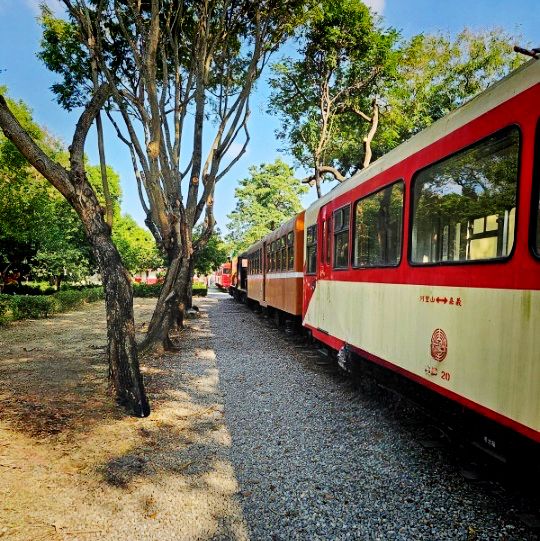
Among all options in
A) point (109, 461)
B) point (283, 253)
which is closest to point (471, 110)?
point (109, 461)

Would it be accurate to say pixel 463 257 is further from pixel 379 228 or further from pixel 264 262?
pixel 264 262

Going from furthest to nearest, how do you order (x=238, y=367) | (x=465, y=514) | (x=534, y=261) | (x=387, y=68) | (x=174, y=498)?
(x=387, y=68), (x=238, y=367), (x=174, y=498), (x=465, y=514), (x=534, y=261)

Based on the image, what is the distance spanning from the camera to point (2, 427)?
5.01 meters

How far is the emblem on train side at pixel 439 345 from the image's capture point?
3.58 meters

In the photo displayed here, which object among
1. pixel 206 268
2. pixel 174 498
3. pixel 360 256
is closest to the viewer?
pixel 174 498

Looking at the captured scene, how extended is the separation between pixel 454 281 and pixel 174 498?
2.61 metres

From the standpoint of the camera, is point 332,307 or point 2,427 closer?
point 2,427

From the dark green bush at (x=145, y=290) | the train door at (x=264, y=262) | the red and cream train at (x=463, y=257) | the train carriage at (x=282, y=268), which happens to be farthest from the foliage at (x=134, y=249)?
the red and cream train at (x=463, y=257)

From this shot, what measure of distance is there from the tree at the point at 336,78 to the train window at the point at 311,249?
6515 mm

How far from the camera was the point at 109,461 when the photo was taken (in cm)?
421

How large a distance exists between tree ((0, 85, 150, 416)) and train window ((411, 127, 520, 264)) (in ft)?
11.8

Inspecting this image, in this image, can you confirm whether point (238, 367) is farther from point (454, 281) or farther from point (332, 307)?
point (454, 281)

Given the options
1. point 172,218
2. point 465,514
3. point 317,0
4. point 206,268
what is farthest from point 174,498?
point 206,268

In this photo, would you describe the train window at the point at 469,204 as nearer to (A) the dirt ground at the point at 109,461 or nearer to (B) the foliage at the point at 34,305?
(A) the dirt ground at the point at 109,461
